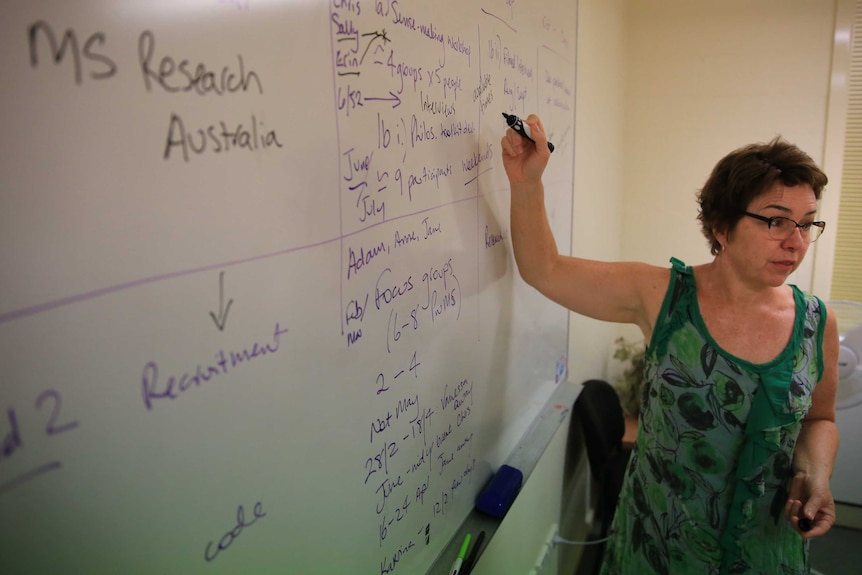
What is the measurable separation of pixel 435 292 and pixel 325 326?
26 cm

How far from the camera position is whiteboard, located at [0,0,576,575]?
0.36m

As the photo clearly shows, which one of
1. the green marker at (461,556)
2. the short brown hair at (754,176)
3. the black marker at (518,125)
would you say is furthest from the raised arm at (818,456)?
the black marker at (518,125)

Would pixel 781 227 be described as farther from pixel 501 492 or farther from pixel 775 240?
pixel 501 492

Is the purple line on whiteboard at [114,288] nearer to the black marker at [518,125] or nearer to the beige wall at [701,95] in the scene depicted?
the black marker at [518,125]

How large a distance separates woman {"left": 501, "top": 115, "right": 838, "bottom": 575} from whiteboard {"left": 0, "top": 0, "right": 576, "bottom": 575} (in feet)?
1.11

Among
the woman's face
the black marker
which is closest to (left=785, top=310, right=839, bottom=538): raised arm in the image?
the woman's face

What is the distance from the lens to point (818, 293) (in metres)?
2.51

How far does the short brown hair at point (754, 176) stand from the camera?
1.00m

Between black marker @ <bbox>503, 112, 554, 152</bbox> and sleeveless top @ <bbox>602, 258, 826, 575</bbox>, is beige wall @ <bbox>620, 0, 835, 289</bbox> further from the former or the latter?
black marker @ <bbox>503, 112, 554, 152</bbox>

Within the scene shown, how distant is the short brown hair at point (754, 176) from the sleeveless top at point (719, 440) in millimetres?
151

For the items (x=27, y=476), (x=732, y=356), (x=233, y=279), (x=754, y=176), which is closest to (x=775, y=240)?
(x=754, y=176)

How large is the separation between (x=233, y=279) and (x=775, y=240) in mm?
1015

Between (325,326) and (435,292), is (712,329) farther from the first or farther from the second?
(325,326)

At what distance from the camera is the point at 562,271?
3.56 feet
